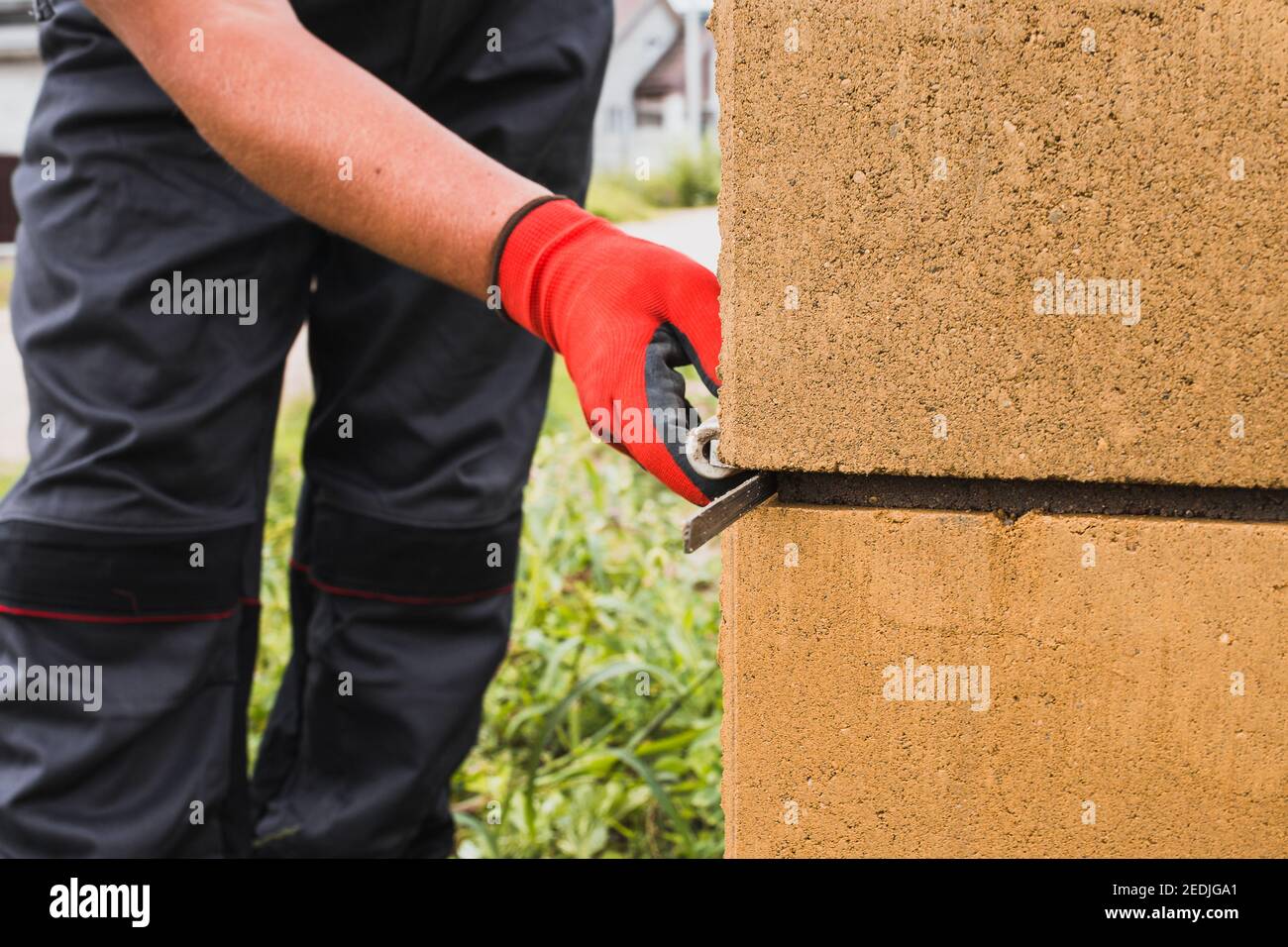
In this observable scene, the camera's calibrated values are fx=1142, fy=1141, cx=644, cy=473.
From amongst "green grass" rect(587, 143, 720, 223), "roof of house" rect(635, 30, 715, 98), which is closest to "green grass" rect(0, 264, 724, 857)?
"green grass" rect(587, 143, 720, 223)

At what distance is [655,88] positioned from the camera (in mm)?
5832

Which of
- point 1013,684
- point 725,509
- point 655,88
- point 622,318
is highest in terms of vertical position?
point 655,88

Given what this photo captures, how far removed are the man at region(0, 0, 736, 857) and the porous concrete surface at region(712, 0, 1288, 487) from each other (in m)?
0.16

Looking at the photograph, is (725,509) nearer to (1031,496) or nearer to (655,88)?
(1031,496)

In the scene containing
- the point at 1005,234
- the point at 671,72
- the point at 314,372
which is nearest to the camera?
the point at 1005,234

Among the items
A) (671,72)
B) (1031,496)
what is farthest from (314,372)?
(671,72)

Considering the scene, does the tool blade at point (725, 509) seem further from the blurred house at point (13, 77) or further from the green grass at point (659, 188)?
the blurred house at point (13, 77)

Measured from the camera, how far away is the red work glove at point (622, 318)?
1.12 metres

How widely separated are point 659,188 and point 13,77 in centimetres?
564

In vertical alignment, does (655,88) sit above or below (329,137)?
above

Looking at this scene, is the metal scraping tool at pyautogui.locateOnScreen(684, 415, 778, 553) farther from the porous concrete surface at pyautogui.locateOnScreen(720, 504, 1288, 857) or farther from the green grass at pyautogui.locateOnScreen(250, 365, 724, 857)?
the green grass at pyautogui.locateOnScreen(250, 365, 724, 857)

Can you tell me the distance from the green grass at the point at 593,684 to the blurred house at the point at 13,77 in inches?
233

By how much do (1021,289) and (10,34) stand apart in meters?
9.14
